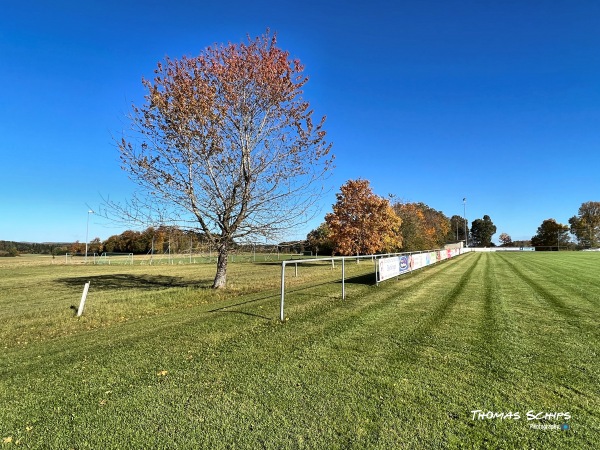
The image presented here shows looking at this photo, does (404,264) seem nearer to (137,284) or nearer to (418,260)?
(418,260)

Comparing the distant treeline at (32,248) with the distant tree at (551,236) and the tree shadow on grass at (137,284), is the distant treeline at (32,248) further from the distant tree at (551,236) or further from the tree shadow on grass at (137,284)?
the distant tree at (551,236)

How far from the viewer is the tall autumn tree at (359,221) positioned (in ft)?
118

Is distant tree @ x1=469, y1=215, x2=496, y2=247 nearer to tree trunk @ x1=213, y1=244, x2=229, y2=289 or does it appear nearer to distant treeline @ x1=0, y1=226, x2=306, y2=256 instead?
distant treeline @ x1=0, y1=226, x2=306, y2=256

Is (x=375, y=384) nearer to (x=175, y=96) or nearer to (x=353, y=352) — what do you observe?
(x=353, y=352)

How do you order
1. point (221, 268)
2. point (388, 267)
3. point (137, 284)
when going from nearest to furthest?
point (388, 267), point (221, 268), point (137, 284)

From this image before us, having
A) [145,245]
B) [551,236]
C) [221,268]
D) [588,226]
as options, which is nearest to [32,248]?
[145,245]

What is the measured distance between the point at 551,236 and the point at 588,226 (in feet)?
29.5

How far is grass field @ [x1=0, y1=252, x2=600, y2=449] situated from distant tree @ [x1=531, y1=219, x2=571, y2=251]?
103m

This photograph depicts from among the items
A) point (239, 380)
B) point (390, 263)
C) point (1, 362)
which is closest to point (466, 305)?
point (390, 263)

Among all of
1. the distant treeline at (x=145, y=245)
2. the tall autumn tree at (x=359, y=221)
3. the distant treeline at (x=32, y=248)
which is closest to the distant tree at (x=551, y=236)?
the tall autumn tree at (x=359, y=221)

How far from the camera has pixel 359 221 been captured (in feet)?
120

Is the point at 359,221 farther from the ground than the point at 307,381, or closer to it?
farther from the ground

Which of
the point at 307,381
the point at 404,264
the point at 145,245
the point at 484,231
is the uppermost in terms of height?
the point at 484,231

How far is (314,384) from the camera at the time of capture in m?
4.02
